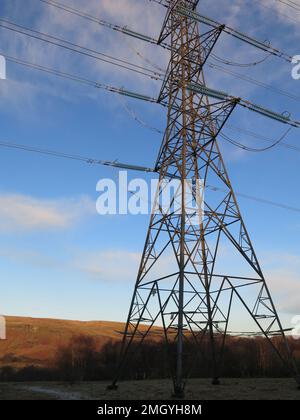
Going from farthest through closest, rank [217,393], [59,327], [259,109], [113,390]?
[59,327], [259,109], [113,390], [217,393]

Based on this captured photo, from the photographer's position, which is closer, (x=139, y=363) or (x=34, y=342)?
(x=139, y=363)

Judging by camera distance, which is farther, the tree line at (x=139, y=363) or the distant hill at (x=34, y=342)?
the distant hill at (x=34, y=342)

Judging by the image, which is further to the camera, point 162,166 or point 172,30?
point 172,30

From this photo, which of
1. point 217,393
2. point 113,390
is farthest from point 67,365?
point 217,393

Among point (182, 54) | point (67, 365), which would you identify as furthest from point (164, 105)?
point (67, 365)

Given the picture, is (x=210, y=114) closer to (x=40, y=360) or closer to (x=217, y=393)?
(x=217, y=393)

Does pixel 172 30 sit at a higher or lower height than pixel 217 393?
higher

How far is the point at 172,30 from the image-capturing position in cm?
2427

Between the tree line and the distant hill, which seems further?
the distant hill

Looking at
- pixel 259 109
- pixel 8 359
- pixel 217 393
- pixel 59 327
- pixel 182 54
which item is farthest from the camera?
pixel 59 327

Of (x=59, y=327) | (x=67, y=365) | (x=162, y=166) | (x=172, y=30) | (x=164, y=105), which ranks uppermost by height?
(x=172, y=30)

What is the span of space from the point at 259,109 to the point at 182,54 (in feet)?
20.5
